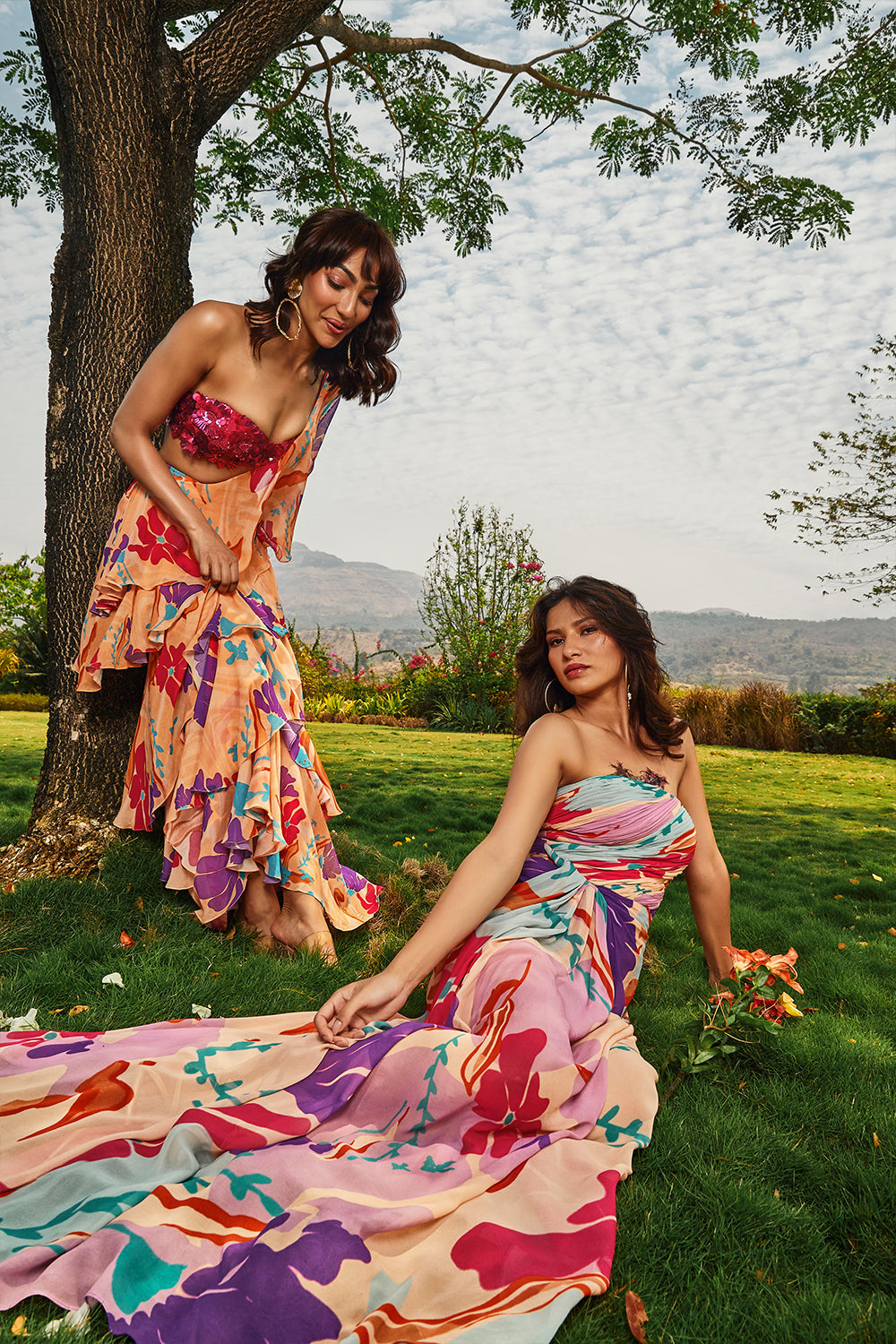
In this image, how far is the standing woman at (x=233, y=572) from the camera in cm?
288

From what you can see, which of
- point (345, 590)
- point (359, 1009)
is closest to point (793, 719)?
point (359, 1009)

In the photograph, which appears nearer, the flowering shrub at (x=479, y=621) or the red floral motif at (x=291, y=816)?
the red floral motif at (x=291, y=816)

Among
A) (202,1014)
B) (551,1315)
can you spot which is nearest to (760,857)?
(202,1014)

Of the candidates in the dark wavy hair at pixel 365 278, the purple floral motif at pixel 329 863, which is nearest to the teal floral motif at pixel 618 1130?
the purple floral motif at pixel 329 863

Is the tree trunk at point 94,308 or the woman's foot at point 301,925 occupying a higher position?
the tree trunk at point 94,308

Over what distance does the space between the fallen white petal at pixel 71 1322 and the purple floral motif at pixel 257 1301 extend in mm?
52

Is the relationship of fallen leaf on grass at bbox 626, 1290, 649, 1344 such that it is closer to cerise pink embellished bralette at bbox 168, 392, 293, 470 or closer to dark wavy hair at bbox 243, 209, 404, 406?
cerise pink embellished bralette at bbox 168, 392, 293, 470

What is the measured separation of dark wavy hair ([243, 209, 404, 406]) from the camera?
2.81 meters

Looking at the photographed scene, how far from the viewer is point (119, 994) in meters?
2.51

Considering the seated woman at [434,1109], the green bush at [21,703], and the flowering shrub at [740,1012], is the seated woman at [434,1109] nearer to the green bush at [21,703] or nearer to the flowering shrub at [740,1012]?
the flowering shrub at [740,1012]

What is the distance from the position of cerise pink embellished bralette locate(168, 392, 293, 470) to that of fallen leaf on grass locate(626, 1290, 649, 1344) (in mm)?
2729

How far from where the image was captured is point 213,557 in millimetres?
2924

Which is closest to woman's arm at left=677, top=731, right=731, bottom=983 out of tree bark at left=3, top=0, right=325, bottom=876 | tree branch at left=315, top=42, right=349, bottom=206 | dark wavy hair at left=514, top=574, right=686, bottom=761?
dark wavy hair at left=514, top=574, right=686, bottom=761

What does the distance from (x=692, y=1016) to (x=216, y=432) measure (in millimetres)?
2588
